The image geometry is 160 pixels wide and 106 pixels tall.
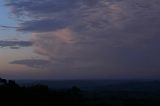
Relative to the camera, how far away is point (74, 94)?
35.5m

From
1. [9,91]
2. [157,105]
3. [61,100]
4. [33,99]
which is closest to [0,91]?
[9,91]

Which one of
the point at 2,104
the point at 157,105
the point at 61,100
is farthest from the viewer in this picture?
the point at 157,105

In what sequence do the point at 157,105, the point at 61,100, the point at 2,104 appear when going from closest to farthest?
the point at 2,104 < the point at 61,100 < the point at 157,105

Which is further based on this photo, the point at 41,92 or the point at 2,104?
the point at 41,92

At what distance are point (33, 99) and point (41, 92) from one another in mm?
1632

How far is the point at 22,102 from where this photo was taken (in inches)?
1252

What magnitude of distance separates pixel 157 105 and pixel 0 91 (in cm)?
7355

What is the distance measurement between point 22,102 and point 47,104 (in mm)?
2173

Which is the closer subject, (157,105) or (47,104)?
(47,104)

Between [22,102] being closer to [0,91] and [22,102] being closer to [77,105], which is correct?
[0,91]

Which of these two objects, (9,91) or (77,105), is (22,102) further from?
(77,105)

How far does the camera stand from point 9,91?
32438 mm

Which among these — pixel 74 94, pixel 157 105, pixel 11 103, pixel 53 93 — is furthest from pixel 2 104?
pixel 157 105

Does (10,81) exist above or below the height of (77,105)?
above
